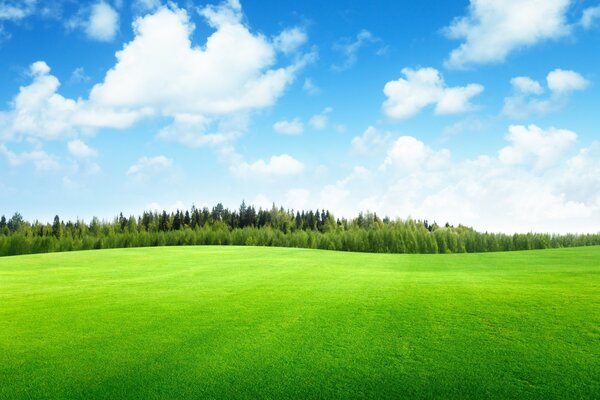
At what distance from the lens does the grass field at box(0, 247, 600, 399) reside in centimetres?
579

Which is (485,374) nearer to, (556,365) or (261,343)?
(556,365)

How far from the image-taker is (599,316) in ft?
27.6

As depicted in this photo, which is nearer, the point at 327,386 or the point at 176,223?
the point at 327,386

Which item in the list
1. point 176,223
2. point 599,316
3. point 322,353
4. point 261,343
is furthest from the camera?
point 176,223

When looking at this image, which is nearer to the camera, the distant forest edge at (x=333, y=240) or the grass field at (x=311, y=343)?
the grass field at (x=311, y=343)

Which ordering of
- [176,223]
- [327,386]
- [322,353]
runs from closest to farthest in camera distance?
[327,386] → [322,353] → [176,223]

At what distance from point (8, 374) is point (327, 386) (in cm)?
504

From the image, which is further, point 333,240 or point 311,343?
point 333,240

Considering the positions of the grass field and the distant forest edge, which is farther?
the distant forest edge

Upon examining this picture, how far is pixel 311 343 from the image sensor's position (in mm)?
7352

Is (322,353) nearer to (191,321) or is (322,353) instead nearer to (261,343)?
(261,343)

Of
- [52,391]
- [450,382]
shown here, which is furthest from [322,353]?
[52,391]

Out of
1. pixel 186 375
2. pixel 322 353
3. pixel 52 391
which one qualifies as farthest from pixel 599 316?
pixel 52 391

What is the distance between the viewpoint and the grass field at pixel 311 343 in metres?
5.79
